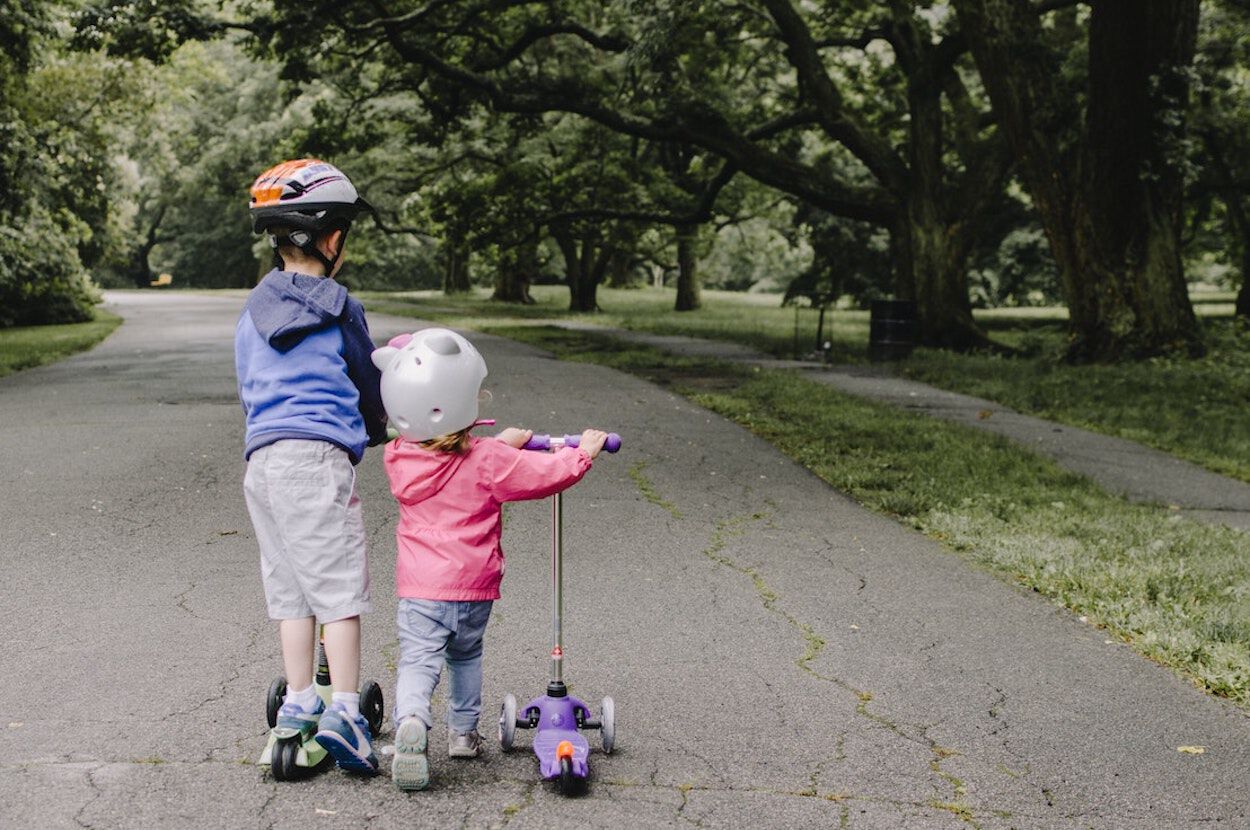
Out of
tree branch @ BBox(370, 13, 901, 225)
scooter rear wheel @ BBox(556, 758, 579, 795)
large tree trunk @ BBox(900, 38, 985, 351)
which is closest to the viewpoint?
scooter rear wheel @ BBox(556, 758, 579, 795)

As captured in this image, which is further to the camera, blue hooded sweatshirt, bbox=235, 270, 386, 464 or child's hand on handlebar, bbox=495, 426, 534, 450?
child's hand on handlebar, bbox=495, 426, 534, 450

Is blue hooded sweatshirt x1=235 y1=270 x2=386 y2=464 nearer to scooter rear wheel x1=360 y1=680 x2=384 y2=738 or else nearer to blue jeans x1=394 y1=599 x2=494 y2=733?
blue jeans x1=394 y1=599 x2=494 y2=733

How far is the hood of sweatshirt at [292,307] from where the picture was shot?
363 cm

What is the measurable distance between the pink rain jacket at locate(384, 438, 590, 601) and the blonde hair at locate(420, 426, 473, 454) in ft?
0.05

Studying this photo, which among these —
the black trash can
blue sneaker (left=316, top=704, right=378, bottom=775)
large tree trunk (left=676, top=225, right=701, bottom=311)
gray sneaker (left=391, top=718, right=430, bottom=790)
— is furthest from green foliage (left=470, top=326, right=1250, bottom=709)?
large tree trunk (left=676, top=225, right=701, bottom=311)

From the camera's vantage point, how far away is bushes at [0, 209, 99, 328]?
Result: 18.6m

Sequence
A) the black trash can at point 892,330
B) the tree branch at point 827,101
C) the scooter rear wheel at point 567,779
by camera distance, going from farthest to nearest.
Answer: the tree branch at point 827,101, the black trash can at point 892,330, the scooter rear wheel at point 567,779

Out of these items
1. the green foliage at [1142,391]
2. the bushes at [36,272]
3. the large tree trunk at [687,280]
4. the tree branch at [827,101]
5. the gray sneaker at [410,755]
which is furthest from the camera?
the large tree trunk at [687,280]

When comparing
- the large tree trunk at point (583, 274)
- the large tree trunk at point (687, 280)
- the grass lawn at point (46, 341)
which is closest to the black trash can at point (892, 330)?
the grass lawn at point (46, 341)

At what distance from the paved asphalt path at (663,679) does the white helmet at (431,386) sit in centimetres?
103

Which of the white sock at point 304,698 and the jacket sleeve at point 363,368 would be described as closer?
the white sock at point 304,698

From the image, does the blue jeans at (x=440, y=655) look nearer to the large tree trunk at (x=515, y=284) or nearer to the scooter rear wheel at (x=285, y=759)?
the scooter rear wheel at (x=285, y=759)

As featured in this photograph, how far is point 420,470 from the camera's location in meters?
3.59

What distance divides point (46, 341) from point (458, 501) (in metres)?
19.2
